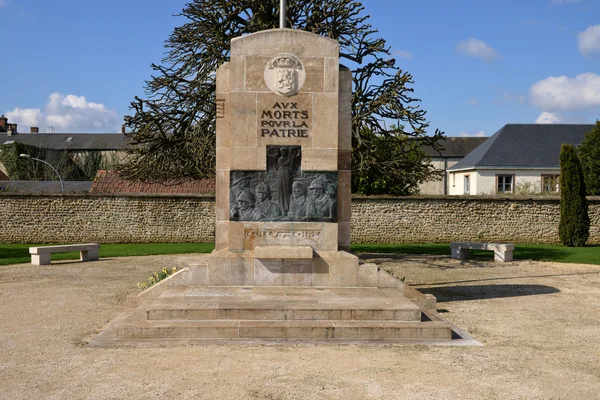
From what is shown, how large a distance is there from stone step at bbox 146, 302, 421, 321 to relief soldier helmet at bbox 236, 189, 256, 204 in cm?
223

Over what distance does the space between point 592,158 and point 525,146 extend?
3.98m

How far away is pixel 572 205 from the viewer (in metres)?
22.6

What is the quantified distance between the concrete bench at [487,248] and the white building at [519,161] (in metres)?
15.5

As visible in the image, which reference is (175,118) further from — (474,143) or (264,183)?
(474,143)

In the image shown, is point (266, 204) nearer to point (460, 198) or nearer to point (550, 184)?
point (460, 198)

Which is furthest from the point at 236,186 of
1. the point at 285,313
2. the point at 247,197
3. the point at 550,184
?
the point at 550,184

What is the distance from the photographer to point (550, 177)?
109ft

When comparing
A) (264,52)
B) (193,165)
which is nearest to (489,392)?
(264,52)

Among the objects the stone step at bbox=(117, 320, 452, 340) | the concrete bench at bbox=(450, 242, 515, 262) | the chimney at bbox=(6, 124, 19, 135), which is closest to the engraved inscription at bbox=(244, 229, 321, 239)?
the stone step at bbox=(117, 320, 452, 340)

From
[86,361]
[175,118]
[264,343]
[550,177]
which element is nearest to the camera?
[86,361]

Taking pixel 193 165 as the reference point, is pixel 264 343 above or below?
below

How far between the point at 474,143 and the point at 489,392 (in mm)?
50595

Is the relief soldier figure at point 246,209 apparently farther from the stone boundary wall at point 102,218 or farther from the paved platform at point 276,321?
the stone boundary wall at point 102,218

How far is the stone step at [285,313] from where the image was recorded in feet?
25.0
